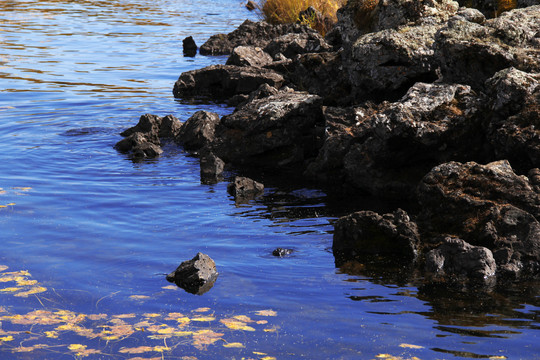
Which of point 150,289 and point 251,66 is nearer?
point 150,289

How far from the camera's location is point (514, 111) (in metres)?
12.1

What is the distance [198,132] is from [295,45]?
10741mm

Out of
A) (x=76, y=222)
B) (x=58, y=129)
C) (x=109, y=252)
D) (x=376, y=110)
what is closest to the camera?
(x=109, y=252)

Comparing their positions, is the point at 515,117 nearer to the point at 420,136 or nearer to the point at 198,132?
the point at 420,136

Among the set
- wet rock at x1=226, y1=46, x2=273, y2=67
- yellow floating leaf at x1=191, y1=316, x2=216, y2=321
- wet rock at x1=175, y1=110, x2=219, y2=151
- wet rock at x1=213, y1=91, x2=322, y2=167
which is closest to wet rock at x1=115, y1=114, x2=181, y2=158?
wet rock at x1=175, y1=110, x2=219, y2=151

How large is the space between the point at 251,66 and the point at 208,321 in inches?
650

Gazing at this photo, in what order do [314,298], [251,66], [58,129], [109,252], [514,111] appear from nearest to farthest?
Result: [314,298] < [109,252] < [514,111] < [58,129] < [251,66]

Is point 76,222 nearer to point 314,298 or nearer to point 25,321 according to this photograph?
point 25,321

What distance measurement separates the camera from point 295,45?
25.8 meters

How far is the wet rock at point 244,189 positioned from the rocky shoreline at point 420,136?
3.94ft

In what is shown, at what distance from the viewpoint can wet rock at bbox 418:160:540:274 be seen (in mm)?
9258

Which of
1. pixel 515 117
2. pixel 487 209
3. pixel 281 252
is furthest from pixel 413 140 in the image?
pixel 281 252

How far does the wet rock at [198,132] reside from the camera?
16.1m

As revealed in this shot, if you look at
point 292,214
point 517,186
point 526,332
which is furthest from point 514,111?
point 526,332
